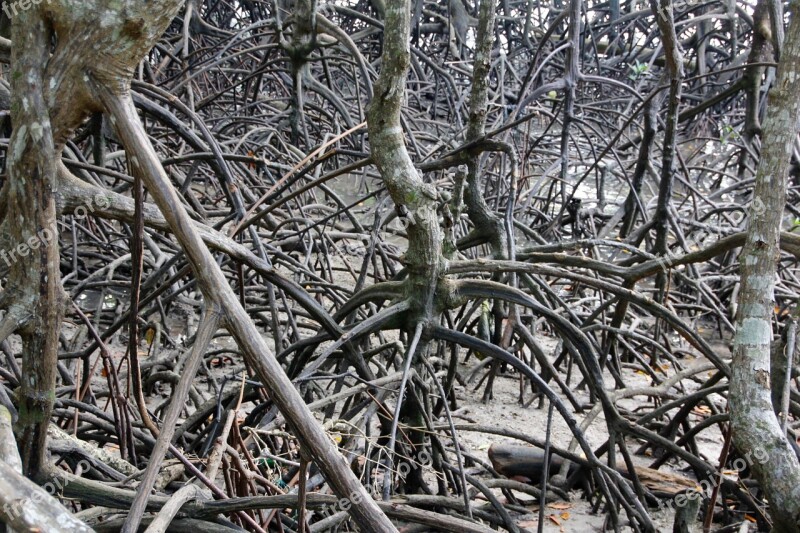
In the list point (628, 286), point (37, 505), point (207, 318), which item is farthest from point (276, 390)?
point (628, 286)

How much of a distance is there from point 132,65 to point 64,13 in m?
0.12

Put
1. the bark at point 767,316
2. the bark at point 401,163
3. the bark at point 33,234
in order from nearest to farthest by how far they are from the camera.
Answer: the bark at point 33,234
the bark at point 767,316
the bark at point 401,163

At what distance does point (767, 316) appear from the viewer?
1.63 m

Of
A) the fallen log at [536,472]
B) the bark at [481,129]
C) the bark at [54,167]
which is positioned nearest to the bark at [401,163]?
the bark at [481,129]

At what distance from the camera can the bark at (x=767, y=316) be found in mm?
1536

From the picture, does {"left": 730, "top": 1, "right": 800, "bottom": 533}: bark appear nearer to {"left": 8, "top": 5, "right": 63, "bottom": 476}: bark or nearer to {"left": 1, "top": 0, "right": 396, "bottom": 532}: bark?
{"left": 1, "top": 0, "right": 396, "bottom": 532}: bark

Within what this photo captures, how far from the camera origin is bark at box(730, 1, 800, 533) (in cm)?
154

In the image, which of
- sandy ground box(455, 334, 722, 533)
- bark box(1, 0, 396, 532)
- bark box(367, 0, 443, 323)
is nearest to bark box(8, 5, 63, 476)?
bark box(1, 0, 396, 532)

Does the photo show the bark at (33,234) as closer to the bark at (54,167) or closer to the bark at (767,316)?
the bark at (54,167)

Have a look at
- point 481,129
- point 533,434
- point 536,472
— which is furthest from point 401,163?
point 533,434

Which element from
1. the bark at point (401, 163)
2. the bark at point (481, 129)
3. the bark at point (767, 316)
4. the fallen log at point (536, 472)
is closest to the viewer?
the bark at point (767, 316)

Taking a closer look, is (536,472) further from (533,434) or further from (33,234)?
(33,234)

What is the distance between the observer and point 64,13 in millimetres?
1330

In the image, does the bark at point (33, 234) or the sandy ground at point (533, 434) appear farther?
the sandy ground at point (533, 434)
